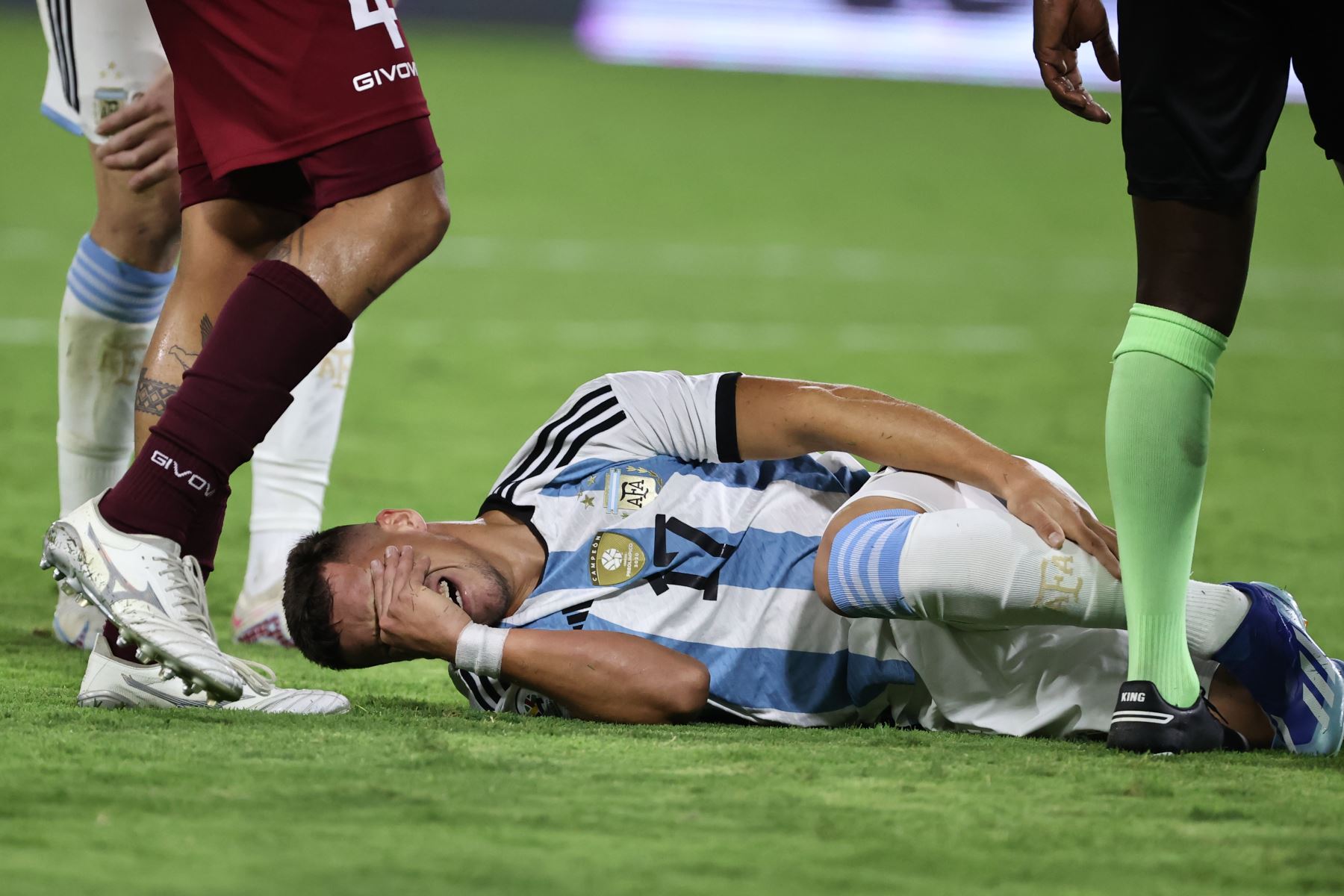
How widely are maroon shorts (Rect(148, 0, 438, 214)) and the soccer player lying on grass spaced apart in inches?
21.3

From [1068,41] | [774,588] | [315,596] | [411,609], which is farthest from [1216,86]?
[315,596]

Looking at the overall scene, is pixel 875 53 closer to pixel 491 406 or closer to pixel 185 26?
pixel 491 406

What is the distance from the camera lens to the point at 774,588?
→ 2637mm

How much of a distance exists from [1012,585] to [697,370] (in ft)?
13.0

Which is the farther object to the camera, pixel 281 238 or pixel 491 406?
pixel 491 406

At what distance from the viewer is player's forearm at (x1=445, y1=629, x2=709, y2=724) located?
2502 mm

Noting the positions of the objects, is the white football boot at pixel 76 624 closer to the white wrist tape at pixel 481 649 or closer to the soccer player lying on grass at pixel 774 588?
the soccer player lying on grass at pixel 774 588

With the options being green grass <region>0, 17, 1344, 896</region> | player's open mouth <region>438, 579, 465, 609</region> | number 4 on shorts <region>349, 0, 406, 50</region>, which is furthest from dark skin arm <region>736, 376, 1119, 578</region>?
number 4 on shorts <region>349, 0, 406, 50</region>

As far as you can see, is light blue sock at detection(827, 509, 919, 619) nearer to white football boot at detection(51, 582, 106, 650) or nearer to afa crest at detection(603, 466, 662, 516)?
afa crest at detection(603, 466, 662, 516)

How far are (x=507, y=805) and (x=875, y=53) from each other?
1608 centimetres

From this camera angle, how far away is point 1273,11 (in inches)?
86.4

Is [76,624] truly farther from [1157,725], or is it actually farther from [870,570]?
[1157,725]

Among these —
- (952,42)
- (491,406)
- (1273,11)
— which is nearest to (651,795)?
(1273,11)

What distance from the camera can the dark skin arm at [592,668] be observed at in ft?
8.21
